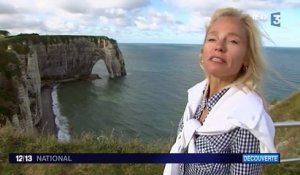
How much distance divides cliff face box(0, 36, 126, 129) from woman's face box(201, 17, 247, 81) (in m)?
21.3

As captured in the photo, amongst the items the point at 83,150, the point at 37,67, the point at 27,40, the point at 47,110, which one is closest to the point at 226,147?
the point at 83,150

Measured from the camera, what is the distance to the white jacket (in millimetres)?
2350

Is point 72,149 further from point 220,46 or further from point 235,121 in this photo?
point 235,121

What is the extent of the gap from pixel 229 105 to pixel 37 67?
65.3 m

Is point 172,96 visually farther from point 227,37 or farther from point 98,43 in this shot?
point 227,37

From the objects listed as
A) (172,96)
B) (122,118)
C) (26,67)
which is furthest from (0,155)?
(172,96)

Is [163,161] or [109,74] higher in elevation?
[163,161]

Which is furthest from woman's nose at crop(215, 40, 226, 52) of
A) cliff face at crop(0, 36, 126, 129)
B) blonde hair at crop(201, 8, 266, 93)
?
cliff face at crop(0, 36, 126, 129)

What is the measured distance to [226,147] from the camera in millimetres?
2434

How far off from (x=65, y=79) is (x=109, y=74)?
15.8 meters

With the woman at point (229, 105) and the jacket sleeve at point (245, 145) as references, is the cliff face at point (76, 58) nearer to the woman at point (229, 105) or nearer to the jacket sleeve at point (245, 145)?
the woman at point (229, 105)

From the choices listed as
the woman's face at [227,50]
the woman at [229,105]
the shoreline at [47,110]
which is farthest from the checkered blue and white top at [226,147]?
the shoreline at [47,110]

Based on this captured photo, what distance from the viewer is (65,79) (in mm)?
104875

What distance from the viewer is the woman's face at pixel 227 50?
2547 millimetres
